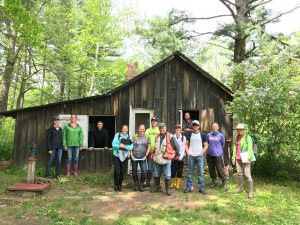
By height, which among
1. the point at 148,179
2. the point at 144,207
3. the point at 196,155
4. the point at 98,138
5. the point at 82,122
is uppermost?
the point at 82,122

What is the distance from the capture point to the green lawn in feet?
18.8

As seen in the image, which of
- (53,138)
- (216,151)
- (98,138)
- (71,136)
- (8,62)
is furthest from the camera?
(8,62)

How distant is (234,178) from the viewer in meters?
9.68

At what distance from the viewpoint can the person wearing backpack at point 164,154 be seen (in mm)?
7531

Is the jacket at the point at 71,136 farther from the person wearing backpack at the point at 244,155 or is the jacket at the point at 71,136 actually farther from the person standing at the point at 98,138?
the person wearing backpack at the point at 244,155

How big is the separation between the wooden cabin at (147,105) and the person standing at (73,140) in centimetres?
73

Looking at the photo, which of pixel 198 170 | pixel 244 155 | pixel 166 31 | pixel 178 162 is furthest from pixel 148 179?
pixel 166 31

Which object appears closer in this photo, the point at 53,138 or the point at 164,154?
the point at 164,154

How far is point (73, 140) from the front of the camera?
31.6 feet

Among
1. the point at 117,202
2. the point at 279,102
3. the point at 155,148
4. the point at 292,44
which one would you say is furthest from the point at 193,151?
the point at 292,44

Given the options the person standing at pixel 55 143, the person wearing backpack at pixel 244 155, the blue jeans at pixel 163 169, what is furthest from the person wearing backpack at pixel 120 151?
the person wearing backpack at pixel 244 155

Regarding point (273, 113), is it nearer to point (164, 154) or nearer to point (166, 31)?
point (164, 154)

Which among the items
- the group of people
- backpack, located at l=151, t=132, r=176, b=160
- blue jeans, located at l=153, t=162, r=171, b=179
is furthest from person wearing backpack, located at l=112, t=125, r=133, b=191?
backpack, located at l=151, t=132, r=176, b=160

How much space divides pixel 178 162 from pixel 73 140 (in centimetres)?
377
